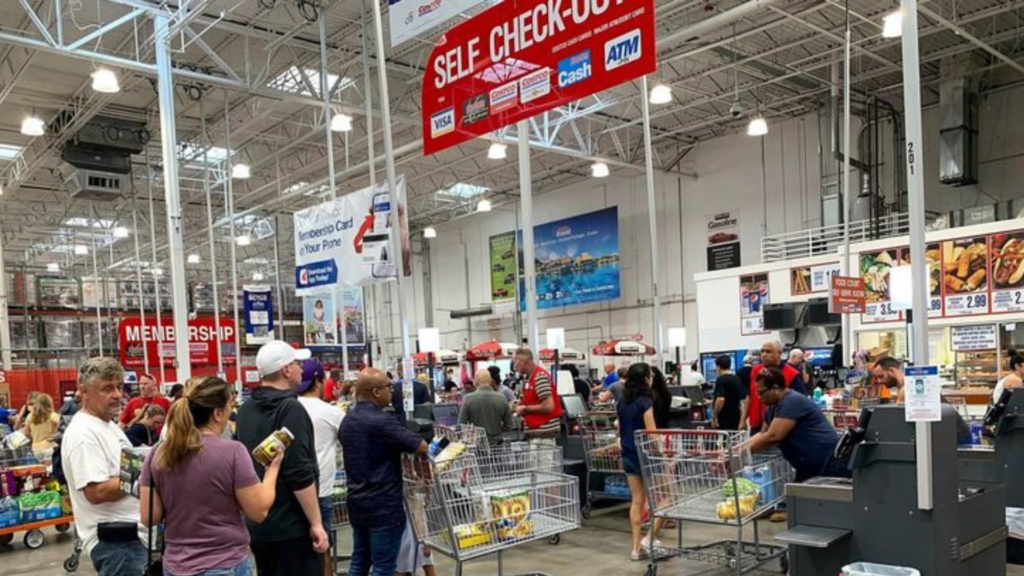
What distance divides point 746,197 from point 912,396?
19.1 meters

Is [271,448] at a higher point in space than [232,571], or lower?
higher

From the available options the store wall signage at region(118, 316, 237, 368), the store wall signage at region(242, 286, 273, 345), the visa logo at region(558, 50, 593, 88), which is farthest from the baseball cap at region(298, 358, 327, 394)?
the store wall signage at region(118, 316, 237, 368)

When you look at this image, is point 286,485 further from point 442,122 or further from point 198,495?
point 442,122

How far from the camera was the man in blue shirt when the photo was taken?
16.2 ft

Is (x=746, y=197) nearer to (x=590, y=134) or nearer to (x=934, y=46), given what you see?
(x=590, y=134)

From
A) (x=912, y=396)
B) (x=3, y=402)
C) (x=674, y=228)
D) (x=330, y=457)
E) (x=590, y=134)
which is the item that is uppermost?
(x=590, y=134)

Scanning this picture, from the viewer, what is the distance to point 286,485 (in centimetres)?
344

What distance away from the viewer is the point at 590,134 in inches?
805

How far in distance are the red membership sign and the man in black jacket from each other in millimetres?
2566

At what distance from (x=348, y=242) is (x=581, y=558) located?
3.79 m

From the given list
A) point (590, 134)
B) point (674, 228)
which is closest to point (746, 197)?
point (674, 228)

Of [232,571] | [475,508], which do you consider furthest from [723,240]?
[232,571]

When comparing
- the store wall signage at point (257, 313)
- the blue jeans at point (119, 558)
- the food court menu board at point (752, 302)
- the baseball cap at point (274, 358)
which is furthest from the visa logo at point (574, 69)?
the food court menu board at point (752, 302)

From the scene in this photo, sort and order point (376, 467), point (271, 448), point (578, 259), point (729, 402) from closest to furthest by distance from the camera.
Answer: point (271, 448)
point (376, 467)
point (729, 402)
point (578, 259)
